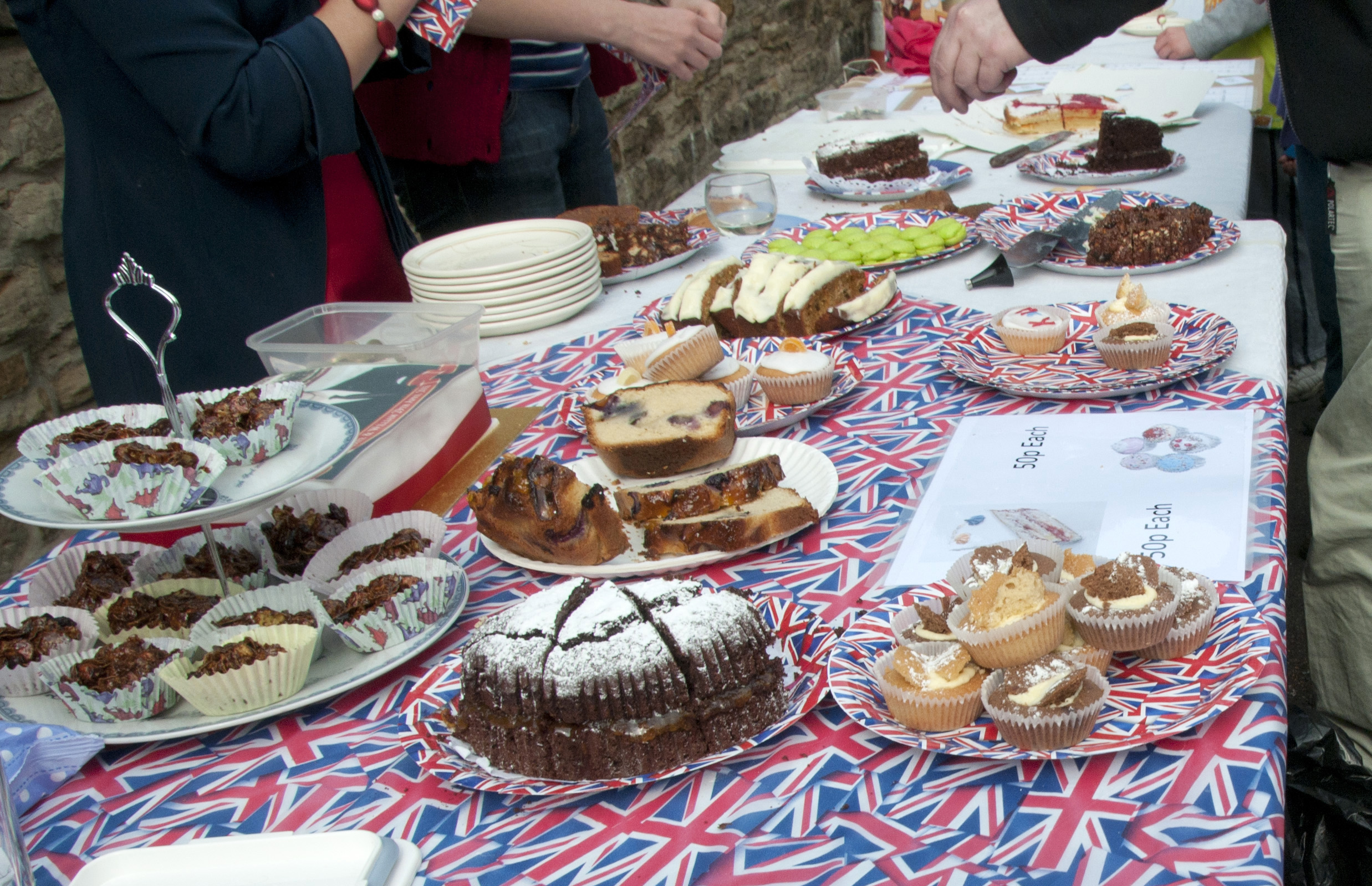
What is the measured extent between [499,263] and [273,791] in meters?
1.54

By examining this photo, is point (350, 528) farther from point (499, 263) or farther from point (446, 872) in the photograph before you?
point (499, 263)

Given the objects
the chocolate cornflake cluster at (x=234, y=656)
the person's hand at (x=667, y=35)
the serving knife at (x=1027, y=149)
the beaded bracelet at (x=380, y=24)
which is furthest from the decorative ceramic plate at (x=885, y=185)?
the chocolate cornflake cluster at (x=234, y=656)

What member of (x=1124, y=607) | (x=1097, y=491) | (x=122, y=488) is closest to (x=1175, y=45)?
(x=1097, y=491)

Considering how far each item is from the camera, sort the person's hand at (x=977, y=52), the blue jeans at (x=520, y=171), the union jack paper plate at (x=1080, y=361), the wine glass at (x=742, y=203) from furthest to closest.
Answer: the blue jeans at (x=520, y=171) < the wine glass at (x=742, y=203) < the person's hand at (x=977, y=52) < the union jack paper plate at (x=1080, y=361)

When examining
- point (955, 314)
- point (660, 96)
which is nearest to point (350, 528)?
point (955, 314)

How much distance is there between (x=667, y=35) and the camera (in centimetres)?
278

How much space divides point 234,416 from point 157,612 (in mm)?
284

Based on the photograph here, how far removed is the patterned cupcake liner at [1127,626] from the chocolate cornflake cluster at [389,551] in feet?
2.62

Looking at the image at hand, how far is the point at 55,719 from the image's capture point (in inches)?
49.8

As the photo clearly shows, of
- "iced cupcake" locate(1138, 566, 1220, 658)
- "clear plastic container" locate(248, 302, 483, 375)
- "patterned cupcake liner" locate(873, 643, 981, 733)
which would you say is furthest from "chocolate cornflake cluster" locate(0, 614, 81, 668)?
"iced cupcake" locate(1138, 566, 1220, 658)

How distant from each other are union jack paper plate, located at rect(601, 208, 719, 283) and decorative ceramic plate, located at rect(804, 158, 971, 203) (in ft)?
1.33

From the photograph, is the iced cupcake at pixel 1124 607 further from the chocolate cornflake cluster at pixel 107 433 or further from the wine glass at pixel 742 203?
the wine glass at pixel 742 203

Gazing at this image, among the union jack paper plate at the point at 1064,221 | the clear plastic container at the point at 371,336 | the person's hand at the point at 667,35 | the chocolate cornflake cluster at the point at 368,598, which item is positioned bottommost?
the union jack paper plate at the point at 1064,221

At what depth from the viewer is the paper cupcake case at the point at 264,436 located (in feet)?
4.03
